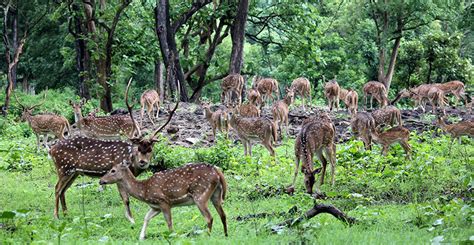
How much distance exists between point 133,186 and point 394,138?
7.08 metres

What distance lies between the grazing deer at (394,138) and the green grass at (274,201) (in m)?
0.28

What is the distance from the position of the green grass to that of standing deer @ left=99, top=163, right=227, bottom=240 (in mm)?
299

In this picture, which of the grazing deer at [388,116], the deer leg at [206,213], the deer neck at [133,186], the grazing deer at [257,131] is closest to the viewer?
the deer leg at [206,213]

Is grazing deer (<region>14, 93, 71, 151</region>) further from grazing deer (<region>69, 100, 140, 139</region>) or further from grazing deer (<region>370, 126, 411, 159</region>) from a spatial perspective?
grazing deer (<region>370, 126, 411, 159</region>)

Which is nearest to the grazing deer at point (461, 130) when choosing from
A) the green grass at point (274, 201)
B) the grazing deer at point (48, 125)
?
the green grass at point (274, 201)

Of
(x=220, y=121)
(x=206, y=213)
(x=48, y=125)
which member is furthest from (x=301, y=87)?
(x=206, y=213)

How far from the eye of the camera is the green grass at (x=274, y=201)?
7.94m

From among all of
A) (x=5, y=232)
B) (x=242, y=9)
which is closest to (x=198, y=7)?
(x=242, y=9)

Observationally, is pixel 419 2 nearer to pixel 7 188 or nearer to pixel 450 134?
pixel 450 134

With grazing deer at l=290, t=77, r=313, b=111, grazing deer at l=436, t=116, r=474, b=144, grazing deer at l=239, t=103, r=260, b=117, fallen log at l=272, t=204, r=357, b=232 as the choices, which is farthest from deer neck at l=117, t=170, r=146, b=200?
grazing deer at l=290, t=77, r=313, b=111

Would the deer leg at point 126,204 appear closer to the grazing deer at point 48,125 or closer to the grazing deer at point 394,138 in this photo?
the grazing deer at point 394,138

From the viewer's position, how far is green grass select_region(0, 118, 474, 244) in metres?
7.94

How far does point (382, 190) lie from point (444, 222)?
3766 mm

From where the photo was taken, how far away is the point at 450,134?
16.6 metres
